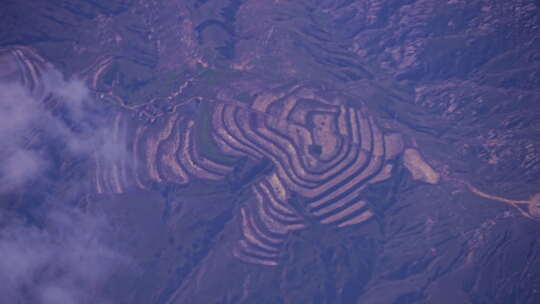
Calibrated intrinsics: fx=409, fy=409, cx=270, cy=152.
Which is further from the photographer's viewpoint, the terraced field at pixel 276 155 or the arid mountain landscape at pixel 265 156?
the terraced field at pixel 276 155

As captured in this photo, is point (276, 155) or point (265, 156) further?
point (276, 155)

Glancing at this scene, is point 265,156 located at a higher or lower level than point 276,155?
higher

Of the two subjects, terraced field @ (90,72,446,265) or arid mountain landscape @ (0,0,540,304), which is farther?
terraced field @ (90,72,446,265)

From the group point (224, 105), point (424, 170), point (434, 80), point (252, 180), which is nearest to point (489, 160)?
point (424, 170)

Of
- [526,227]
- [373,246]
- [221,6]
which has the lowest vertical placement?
[526,227]

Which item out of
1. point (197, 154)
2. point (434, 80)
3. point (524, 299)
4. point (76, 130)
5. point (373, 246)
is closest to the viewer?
point (524, 299)

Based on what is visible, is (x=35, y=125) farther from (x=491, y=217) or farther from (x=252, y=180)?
(x=491, y=217)

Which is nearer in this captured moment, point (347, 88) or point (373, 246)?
point (373, 246)

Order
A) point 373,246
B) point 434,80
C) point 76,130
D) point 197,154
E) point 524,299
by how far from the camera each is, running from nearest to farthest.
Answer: point 524,299, point 373,246, point 197,154, point 76,130, point 434,80
